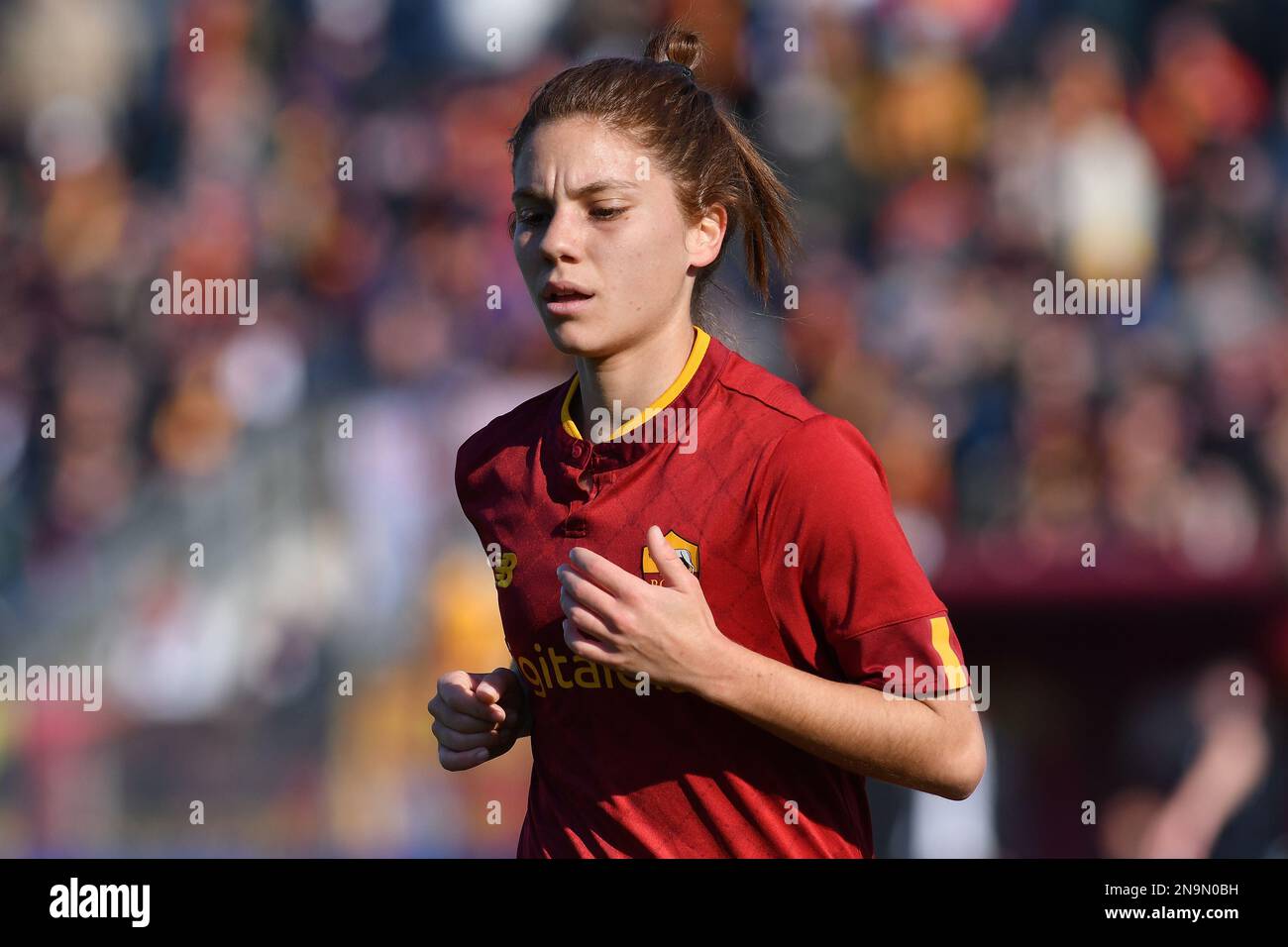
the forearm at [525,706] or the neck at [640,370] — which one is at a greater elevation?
the neck at [640,370]

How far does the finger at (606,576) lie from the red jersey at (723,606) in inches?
8.0

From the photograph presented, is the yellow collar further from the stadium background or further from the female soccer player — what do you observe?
the stadium background

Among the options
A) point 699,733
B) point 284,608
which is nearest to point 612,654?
point 699,733

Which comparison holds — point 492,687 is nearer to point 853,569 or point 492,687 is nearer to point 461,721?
point 461,721

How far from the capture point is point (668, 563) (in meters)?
2.12

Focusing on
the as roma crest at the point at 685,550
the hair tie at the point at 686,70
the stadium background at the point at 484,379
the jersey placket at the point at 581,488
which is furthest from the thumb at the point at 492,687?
the stadium background at the point at 484,379

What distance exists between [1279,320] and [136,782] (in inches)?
217

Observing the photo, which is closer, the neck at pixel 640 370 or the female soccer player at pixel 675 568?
the female soccer player at pixel 675 568

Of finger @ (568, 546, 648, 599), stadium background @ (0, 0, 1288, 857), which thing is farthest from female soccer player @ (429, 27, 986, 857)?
stadium background @ (0, 0, 1288, 857)

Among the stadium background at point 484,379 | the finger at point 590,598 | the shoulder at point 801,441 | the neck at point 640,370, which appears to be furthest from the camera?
the stadium background at point 484,379

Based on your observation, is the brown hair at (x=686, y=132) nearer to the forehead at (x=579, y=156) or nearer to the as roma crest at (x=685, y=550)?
the forehead at (x=579, y=156)

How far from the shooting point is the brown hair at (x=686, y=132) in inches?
96.3

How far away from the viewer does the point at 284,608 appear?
22.0 ft

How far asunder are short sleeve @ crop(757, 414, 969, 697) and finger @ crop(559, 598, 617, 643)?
0.30m
